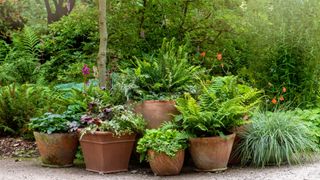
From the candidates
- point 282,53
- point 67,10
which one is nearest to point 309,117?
point 282,53

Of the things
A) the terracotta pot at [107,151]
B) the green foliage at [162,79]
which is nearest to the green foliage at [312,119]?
the green foliage at [162,79]

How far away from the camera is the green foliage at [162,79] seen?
5.63m

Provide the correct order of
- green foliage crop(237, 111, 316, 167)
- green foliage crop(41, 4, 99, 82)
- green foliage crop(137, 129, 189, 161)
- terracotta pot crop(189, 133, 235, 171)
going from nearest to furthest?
green foliage crop(137, 129, 189, 161)
terracotta pot crop(189, 133, 235, 171)
green foliage crop(237, 111, 316, 167)
green foliage crop(41, 4, 99, 82)

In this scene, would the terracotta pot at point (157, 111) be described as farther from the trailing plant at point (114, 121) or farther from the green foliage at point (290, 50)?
the green foliage at point (290, 50)

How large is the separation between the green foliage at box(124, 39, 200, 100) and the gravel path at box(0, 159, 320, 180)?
3.00ft

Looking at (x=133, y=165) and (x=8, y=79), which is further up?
(x=8, y=79)

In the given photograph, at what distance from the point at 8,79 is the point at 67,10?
3.21 meters

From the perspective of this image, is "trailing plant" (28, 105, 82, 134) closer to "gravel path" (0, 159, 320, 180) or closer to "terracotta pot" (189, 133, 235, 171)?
"gravel path" (0, 159, 320, 180)

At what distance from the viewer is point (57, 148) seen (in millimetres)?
5574

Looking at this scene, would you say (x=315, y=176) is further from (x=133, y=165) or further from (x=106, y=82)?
(x=106, y=82)

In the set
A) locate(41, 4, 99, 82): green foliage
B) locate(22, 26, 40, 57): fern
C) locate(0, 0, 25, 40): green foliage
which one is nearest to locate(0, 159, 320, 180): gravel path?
locate(41, 4, 99, 82): green foliage

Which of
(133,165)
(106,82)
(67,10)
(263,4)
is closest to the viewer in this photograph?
(133,165)

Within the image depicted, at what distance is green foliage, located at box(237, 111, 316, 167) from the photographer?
5391 mm

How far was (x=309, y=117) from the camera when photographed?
619cm
